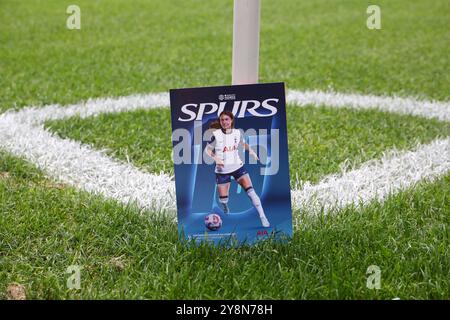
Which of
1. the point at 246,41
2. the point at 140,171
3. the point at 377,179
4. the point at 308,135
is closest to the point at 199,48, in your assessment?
the point at 308,135

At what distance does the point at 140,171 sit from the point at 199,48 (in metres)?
3.39

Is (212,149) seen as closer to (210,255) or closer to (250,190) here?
(250,190)

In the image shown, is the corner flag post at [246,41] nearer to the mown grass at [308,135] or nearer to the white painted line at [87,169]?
the white painted line at [87,169]

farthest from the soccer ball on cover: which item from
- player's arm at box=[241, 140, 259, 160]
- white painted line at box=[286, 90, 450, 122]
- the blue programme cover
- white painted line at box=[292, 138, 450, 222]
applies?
white painted line at box=[286, 90, 450, 122]

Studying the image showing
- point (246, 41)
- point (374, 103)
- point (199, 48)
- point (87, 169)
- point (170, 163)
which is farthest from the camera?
point (199, 48)

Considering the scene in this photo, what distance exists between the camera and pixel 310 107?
4.25m

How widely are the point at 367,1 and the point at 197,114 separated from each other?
7.93 m

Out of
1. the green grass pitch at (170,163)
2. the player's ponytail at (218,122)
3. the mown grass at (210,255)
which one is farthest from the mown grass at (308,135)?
the player's ponytail at (218,122)

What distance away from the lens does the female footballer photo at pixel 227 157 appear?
217 centimetres

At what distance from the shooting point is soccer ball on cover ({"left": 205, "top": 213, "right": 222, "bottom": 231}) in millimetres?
2221

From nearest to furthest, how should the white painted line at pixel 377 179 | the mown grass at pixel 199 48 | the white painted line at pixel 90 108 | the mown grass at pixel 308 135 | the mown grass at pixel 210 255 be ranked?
the mown grass at pixel 210 255
the white painted line at pixel 377 179
the mown grass at pixel 308 135
the white painted line at pixel 90 108
the mown grass at pixel 199 48

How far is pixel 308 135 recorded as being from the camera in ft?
12.0

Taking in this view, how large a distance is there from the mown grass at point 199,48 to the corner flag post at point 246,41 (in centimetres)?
225
